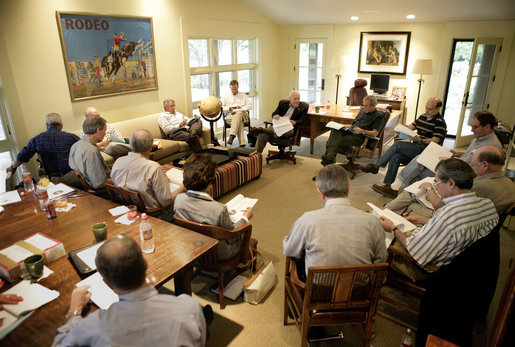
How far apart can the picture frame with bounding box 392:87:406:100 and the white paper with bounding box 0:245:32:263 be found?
25.0ft

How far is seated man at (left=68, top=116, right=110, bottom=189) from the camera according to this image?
3.20 meters

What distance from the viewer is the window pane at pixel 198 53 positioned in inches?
269

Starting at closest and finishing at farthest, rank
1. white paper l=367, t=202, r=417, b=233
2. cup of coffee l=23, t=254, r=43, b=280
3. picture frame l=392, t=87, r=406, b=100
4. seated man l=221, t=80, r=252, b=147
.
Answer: cup of coffee l=23, t=254, r=43, b=280
white paper l=367, t=202, r=417, b=233
seated man l=221, t=80, r=252, b=147
picture frame l=392, t=87, r=406, b=100

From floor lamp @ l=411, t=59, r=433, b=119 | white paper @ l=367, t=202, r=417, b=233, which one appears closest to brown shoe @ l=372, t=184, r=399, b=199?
white paper @ l=367, t=202, r=417, b=233

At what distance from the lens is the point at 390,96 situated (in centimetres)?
789

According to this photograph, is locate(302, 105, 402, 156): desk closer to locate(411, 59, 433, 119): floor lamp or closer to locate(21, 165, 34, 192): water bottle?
locate(411, 59, 433, 119): floor lamp

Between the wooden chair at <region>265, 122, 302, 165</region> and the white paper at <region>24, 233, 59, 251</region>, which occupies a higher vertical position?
the white paper at <region>24, 233, 59, 251</region>

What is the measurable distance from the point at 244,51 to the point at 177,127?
329cm

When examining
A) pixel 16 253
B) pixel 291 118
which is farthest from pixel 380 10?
pixel 16 253

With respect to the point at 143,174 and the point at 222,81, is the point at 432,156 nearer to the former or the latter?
the point at 143,174

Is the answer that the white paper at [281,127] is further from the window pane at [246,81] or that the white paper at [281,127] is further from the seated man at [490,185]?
the seated man at [490,185]

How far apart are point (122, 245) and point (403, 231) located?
2.06 metres

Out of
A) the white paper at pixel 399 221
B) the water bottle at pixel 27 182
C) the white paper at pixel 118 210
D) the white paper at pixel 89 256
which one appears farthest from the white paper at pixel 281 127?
the white paper at pixel 89 256

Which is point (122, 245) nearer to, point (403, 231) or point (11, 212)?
point (11, 212)
